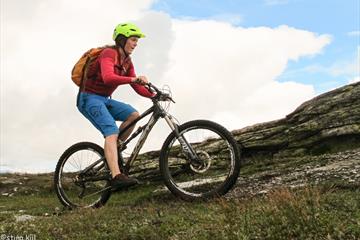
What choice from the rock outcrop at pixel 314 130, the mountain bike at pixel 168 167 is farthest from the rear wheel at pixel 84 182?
the rock outcrop at pixel 314 130

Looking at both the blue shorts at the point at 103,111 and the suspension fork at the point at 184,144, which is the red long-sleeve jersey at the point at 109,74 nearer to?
the blue shorts at the point at 103,111

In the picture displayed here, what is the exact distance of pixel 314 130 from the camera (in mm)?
16453

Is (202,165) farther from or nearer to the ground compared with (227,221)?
farther from the ground

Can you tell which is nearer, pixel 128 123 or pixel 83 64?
pixel 83 64

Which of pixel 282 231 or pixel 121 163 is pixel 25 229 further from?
pixel 282 231

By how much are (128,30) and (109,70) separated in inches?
41.2

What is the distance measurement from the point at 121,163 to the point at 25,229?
308 cm

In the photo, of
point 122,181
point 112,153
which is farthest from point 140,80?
point 122,181

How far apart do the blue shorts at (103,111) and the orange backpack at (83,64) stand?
37 centimetres

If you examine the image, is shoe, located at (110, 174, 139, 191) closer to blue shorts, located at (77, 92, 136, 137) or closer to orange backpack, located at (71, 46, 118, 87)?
blue shorts, located at (77, 92, 136, 137)

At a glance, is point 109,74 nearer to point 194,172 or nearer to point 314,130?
point 194,172

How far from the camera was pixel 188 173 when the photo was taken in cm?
1006

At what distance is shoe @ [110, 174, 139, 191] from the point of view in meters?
9.99

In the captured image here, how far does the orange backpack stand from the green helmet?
1.75 ft
